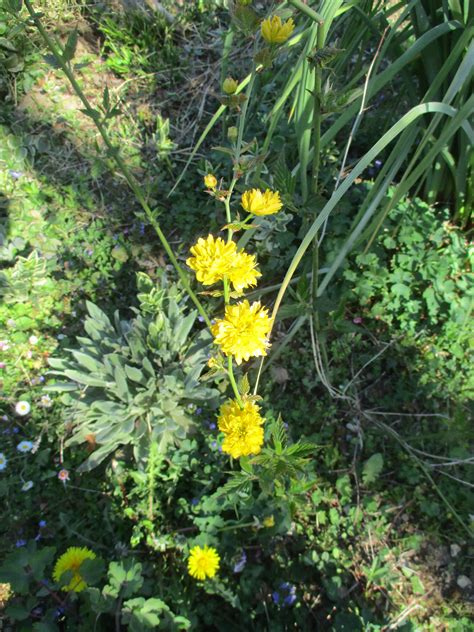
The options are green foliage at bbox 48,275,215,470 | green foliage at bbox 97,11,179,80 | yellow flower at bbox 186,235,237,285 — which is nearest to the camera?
yellow flower at bbox 186,235,237,285

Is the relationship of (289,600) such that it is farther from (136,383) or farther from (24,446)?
(24,446)

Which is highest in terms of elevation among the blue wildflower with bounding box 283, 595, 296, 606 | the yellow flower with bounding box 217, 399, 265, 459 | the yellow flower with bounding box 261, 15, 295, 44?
the yellow flower with bounding box 261, 15, 295, 44

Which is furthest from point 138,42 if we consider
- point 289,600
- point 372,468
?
point 289,600

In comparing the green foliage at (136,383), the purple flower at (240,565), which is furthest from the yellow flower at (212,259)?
the purple flower at (240,565)

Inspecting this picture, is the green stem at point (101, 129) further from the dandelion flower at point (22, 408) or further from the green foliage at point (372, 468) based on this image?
the dandelion flower at point (22, 408)

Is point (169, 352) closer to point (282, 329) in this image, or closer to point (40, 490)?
point (282, 329)

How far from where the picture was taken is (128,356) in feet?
5.57

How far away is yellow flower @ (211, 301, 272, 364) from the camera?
2.93 feet

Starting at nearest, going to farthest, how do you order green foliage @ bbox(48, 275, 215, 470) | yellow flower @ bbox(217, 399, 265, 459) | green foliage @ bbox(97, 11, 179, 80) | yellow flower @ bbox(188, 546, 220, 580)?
1. yellow flower @ bbox(217, 399, 265, 459)
2. yellow flower @ bbox(188, 546, 220, 580)
3. green foliage @ bbox(48, 275, 215, 470)
4. green foliage @ bbox(97, 11, 179, 80)

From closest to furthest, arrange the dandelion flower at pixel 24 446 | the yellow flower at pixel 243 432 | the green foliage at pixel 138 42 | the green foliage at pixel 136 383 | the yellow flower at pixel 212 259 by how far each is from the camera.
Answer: the yellow flower at pixel 212 259, the yellow flower at pixel 243 432, the green foliage at pixel 136 383, the dandelion flower at pixel 24 446, the green foliage at pixel 138 42

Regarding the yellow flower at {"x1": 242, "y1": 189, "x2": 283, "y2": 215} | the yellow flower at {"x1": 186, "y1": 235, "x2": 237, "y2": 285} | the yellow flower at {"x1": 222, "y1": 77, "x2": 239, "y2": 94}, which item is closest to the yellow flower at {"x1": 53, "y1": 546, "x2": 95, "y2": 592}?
the yellow flower at {"x1": 186, "y1": 235, "x2": 237, "y2": 285}

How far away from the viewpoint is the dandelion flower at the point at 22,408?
1.80m

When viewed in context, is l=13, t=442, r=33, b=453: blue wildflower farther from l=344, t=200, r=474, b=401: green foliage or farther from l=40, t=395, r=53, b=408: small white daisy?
l=344, t=200, r=474, b=401: green foliage

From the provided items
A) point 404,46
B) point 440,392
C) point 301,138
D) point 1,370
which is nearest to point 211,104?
point 404,46
